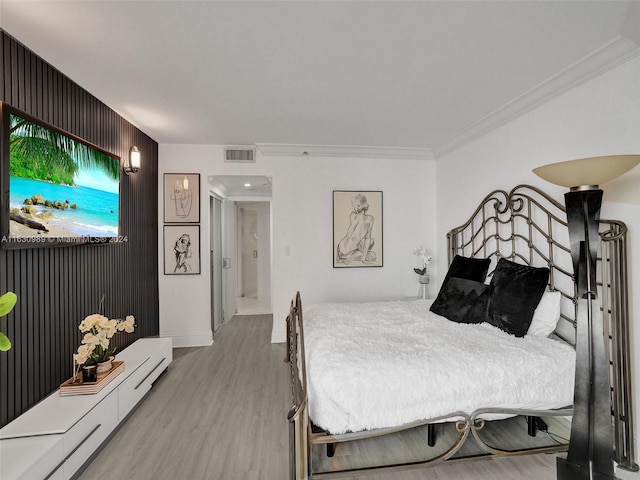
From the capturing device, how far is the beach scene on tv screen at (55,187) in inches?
70.8

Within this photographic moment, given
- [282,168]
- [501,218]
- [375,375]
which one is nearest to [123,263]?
[282,168]

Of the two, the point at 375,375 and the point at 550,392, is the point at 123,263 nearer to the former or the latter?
the point at 375,375

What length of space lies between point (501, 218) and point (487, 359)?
5.66 ft

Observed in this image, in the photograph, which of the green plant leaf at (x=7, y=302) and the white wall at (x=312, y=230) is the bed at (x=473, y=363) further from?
the white wall at (x=312, y=230)

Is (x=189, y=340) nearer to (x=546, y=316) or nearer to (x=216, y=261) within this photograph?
(x=216, y=261)

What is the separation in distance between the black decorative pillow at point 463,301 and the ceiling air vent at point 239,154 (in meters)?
2.84

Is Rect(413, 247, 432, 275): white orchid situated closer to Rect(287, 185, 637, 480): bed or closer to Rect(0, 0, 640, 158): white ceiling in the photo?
Rect(287, 185, 637, 480): bed

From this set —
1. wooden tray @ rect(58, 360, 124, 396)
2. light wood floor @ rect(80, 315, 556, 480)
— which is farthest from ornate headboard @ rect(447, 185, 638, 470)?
wooden tray @ rect(58, 360, 124, 396)

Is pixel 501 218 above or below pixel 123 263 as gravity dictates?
above

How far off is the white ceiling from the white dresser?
224 centimetres

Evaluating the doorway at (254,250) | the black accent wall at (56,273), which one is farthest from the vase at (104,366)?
the doorway at (254,250)

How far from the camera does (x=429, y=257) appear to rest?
4.05 metres

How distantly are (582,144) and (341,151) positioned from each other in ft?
8.37

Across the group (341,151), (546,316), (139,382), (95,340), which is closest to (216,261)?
(139,382)
